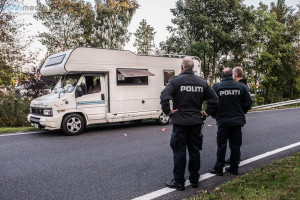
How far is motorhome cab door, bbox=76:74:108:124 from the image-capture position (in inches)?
347

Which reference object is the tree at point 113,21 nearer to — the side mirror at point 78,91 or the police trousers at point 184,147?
the side mirror at point 78,91

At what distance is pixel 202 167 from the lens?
5.12 meters

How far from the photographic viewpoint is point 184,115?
3.90m

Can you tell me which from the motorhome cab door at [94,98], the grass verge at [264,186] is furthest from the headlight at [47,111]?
the grass verge at [264,186]

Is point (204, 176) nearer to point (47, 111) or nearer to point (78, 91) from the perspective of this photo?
point (78, 91)

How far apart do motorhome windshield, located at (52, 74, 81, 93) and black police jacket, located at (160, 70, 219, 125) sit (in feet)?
18.1

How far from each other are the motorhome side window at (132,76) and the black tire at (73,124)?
2017mm

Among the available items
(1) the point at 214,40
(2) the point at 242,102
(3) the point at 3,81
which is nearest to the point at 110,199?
(2) the point at 242,102

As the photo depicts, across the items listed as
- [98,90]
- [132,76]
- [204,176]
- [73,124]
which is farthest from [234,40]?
[204,176]

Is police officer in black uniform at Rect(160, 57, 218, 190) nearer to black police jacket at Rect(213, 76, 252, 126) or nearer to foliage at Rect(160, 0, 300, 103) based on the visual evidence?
black police jacket at Rect(213, 76, 252, 126)

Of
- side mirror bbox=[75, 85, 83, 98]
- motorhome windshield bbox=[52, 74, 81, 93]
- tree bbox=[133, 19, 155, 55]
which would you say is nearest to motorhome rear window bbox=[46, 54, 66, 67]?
motorhome windshield bbox=[52, 74, 81, 93]

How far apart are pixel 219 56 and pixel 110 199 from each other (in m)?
25.6

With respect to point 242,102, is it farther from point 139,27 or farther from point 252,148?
point 139,27

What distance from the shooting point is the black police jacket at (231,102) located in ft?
15.2
